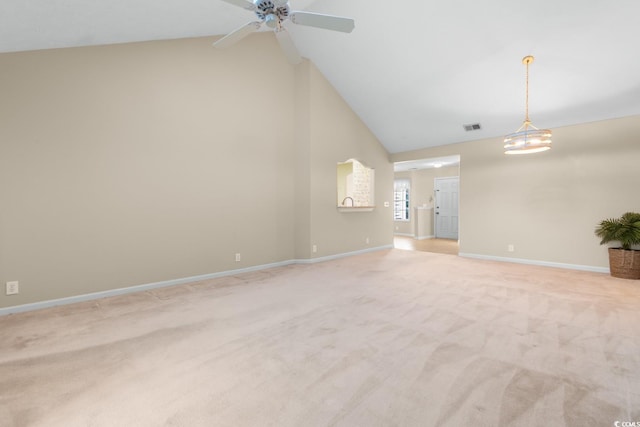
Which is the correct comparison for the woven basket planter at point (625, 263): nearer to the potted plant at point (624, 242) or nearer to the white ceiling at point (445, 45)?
the potted plant at point (624, 242)

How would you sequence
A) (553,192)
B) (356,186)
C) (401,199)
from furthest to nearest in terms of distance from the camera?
(401,199) < (356,186) < (553,192)

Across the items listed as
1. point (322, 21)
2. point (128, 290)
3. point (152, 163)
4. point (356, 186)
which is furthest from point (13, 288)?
point (356, 186)

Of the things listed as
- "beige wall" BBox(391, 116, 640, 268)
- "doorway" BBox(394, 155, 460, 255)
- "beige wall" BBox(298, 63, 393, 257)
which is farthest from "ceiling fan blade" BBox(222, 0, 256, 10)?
"doorway" BBox(394, 155, 460, 255)

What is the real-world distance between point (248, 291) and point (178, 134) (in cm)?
238

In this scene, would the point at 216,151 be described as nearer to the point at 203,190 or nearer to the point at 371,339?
the point at 203,190

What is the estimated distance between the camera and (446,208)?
957 centimetres

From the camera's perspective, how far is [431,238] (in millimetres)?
9742

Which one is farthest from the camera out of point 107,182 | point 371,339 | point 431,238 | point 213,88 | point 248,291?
point 431,238

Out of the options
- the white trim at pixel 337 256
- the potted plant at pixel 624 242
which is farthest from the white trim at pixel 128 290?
Answer: the potted plant at pixel 624 242

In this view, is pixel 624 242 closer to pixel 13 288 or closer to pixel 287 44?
Result: pixel 287 44

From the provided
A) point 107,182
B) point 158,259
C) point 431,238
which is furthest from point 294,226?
point 431,238

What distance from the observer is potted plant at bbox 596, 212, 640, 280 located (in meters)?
4.12

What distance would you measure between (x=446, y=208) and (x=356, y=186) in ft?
11.5

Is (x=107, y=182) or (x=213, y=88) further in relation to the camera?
(x=213, y=88)
